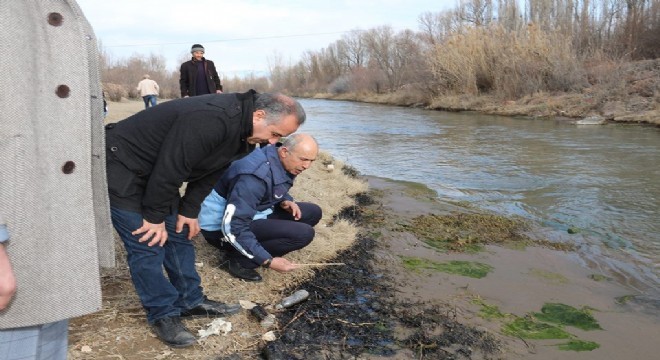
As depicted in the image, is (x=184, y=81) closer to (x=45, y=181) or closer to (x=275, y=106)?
(x=275, y=106)

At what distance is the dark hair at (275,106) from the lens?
8.49 ft

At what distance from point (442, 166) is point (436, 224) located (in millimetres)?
4952

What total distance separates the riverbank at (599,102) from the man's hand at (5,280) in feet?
60.7

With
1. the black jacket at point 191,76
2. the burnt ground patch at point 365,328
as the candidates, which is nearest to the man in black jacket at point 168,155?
the burnt ground patch at point 365,328

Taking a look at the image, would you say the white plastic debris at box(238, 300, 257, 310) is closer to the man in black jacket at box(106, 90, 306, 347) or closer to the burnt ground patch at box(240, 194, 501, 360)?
the burnt ground patch at box(240, 194, 501, 360)

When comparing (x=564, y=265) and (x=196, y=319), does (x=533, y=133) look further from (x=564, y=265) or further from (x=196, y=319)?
(x=196, y=319)

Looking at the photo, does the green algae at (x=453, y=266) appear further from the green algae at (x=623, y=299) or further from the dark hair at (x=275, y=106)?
the dark hair at (x=275, y=106)

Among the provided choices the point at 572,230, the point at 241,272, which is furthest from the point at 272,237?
the point at 572,230

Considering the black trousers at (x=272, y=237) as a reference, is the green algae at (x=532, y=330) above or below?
below

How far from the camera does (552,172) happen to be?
992 cm

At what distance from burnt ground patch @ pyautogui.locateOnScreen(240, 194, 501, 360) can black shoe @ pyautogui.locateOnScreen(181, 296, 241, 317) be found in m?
0.31

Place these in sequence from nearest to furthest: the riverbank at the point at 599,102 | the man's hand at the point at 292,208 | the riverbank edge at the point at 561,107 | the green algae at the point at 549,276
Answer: the man's hand at the point at 292,208 < the green algae at the point at 549,276 < the riverbank edge at the point at 561,107 < the riverbank at the point at 599,102

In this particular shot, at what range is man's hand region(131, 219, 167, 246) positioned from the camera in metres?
2.54

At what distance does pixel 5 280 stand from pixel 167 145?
3.92ft
